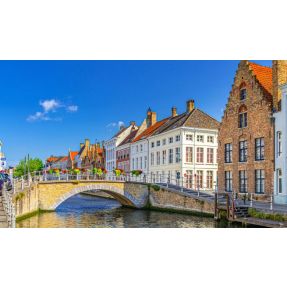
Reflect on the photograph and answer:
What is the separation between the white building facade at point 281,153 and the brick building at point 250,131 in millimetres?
279

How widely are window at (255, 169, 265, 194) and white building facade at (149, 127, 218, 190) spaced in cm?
562

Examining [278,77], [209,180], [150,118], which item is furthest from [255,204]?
[150,118]

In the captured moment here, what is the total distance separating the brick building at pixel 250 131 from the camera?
682 inches

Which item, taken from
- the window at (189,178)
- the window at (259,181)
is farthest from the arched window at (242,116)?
the window at (189,178)

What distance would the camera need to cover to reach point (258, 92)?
59.8ft

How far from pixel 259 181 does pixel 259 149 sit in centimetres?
143

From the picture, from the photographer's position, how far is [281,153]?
16453 mm

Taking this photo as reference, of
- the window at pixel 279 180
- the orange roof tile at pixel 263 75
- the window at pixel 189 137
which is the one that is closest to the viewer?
the window at pixel 279 180

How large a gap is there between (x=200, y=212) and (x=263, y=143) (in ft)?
13.7

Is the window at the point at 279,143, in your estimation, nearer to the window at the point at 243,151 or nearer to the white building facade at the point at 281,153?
the white building facade at the point at 281,153

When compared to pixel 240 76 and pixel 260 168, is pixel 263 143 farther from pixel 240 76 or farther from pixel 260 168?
pixel 240 76

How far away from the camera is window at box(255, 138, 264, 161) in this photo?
1791 cm

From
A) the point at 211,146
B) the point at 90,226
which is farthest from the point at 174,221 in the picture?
the point at 211,146

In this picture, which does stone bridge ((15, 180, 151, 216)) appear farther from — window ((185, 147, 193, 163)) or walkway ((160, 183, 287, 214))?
window ((185, 147, 193, 163))
